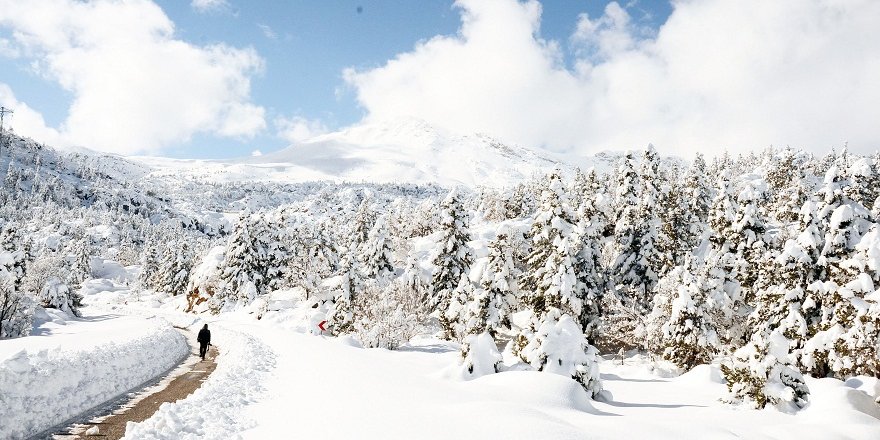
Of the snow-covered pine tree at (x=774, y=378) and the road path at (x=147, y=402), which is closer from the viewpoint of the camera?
the road path at (x=147, y=402)

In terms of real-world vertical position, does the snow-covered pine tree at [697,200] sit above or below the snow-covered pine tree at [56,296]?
above

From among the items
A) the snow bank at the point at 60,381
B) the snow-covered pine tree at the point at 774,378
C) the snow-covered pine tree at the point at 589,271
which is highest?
the snow-covered pine tree at the point at 589,271

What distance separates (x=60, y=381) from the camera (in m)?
13.2

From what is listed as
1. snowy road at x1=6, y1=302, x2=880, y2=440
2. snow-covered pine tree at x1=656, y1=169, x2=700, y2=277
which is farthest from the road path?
snow-covered pine tree at x1=656, y1=169, x2=700, y2=277

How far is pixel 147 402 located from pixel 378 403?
701 cm

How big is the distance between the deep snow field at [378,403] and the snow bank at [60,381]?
0.11 ft

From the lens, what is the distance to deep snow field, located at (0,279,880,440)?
9.99 metres

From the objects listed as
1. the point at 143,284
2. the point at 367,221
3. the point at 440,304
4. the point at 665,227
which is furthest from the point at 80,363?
the point at 143,284

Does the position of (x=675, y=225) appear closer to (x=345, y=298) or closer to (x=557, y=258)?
(x=557, y=258)

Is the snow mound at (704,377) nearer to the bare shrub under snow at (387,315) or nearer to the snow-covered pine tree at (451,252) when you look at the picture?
the bare shrub under snow at (387,315)

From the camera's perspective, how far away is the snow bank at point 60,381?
11.2 meters

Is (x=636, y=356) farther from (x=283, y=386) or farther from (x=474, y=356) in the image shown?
(x=283, y=386)

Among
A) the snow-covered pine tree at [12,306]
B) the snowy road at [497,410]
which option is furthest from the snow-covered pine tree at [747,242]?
the snow-covered pine tree at [12,306]

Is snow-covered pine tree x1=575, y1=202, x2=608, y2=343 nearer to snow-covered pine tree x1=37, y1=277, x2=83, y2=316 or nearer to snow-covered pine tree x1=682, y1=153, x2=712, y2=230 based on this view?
snow-covered pine tree x1=682, y1=153, x2=712, y2=230
